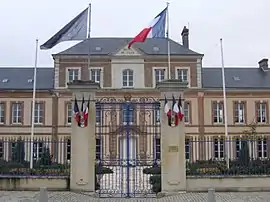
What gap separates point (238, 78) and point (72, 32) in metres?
28.8

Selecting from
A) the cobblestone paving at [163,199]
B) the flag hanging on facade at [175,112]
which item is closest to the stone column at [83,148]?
the cobblestone paving at [163,199]

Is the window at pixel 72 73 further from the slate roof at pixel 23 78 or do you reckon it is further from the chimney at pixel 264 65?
the chimney at pixel 264 65

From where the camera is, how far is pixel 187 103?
3925 cm

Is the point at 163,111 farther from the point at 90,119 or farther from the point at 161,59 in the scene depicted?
the point at 161,59

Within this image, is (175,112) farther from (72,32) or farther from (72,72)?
(72,72)

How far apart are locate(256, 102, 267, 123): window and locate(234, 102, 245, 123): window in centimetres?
132

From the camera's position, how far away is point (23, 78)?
137 ft

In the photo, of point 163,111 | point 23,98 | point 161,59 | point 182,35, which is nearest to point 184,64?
point 161,59

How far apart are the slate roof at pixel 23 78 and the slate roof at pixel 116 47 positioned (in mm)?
3800

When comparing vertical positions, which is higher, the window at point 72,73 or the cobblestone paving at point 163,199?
the window at point 72,73

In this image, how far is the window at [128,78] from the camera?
128ft

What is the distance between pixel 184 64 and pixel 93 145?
86.4 feet

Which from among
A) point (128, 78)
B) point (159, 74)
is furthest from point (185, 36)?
point (128, 78)

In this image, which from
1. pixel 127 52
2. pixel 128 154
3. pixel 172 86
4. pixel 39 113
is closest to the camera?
pixel 128 154
